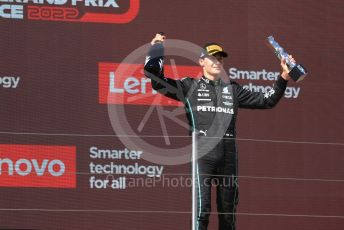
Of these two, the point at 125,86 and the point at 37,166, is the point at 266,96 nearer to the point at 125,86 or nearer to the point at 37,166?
the point at 125,86

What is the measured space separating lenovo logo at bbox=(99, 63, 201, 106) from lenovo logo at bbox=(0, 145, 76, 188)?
0.56 metres

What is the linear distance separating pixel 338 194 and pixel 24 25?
10.2 feet

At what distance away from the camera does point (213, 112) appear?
17.4 ft

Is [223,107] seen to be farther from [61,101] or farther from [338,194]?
[338,194]

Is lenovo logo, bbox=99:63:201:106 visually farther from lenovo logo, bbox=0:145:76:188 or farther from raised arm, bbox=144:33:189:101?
raised arm, bbox=144:33:189:101

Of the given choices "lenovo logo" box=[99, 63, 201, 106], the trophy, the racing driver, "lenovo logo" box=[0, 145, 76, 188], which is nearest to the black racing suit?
the racing driver

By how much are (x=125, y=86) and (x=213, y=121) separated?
6.27 feet

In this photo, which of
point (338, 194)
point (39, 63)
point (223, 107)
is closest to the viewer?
point (223, 107)

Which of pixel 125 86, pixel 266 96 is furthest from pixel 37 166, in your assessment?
pixel 266 96

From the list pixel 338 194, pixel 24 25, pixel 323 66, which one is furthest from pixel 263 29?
pixel 24 25

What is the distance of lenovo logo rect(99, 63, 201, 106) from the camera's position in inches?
278

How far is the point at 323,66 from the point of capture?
760 cm

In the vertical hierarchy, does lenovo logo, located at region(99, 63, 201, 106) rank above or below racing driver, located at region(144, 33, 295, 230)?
above

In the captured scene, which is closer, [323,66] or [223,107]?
[223,107]
